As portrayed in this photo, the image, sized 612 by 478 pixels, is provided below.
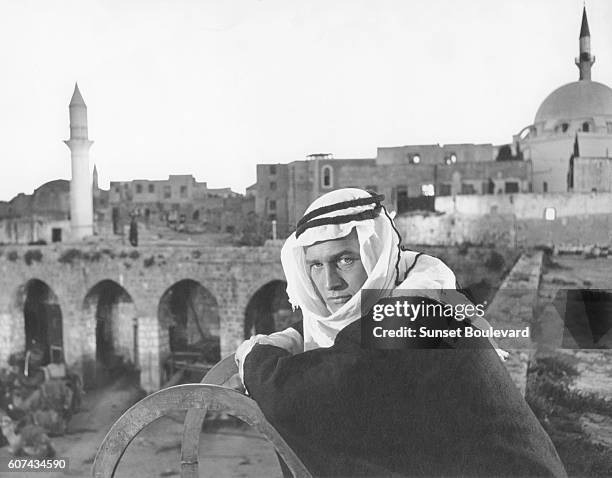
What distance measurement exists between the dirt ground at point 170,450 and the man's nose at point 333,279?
92.3 inches

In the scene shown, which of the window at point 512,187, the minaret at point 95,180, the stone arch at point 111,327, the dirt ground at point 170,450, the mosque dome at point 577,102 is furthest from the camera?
the stone arch at point 111,327

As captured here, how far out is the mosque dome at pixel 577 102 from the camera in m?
2.74

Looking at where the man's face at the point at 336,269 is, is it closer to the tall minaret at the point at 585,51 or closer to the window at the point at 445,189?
the tall minaret at the point at 585,51

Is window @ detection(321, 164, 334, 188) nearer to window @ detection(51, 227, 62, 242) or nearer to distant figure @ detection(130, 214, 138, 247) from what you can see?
distant figure @ detection(130, 214, 138, 247)

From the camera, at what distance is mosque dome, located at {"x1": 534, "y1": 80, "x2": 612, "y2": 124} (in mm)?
2738

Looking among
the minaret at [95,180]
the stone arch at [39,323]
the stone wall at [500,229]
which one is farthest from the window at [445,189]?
the stone arch at [39,323]

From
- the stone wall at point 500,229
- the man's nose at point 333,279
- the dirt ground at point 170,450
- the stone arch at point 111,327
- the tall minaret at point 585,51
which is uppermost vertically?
the tall minaret at point 585,51

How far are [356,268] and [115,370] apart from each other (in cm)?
423

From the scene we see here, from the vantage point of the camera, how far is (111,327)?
5758mm

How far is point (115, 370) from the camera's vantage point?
5.13 meters

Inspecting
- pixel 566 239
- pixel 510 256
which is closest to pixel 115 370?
pixel 510 256

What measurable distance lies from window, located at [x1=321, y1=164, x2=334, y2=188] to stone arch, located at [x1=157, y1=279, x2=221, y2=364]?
2868 mm

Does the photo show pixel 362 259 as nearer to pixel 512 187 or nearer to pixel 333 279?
pixel 333 279

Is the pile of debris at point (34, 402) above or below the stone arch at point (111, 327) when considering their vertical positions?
below
